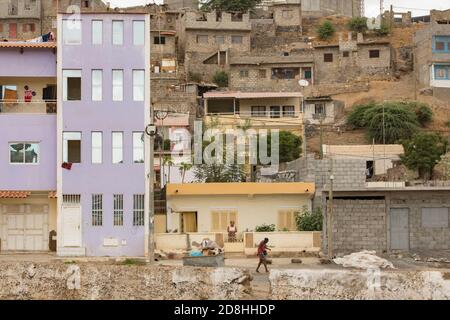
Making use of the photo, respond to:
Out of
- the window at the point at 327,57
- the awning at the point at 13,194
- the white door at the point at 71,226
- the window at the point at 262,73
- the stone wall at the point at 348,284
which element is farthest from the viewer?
the window at the point at 327,57

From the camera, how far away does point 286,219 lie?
38.5 metres

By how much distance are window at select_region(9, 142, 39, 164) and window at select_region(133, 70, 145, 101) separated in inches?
155

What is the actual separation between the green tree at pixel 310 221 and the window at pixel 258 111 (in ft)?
86.3

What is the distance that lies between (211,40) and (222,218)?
40.3 m

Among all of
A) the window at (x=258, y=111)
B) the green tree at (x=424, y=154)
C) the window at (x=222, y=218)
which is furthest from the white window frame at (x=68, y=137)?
the window at (x=258, y=111)

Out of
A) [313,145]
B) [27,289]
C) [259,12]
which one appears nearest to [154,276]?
[27,289]

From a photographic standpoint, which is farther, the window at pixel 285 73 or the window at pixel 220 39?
the window at pixel 220 39

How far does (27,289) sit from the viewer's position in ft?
74.0

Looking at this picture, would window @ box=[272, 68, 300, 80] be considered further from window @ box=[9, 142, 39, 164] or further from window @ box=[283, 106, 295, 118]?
window @ box=[9, 142, 39, 164]

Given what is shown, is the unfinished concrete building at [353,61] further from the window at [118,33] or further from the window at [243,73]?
the window at [118,33]

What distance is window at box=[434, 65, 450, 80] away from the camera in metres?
72.8

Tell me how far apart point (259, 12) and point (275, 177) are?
43.1 meters

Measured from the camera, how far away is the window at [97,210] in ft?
114

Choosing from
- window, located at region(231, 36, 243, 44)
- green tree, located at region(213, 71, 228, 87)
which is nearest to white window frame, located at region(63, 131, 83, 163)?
green tree, located at region(213, 71, 228, 87)
